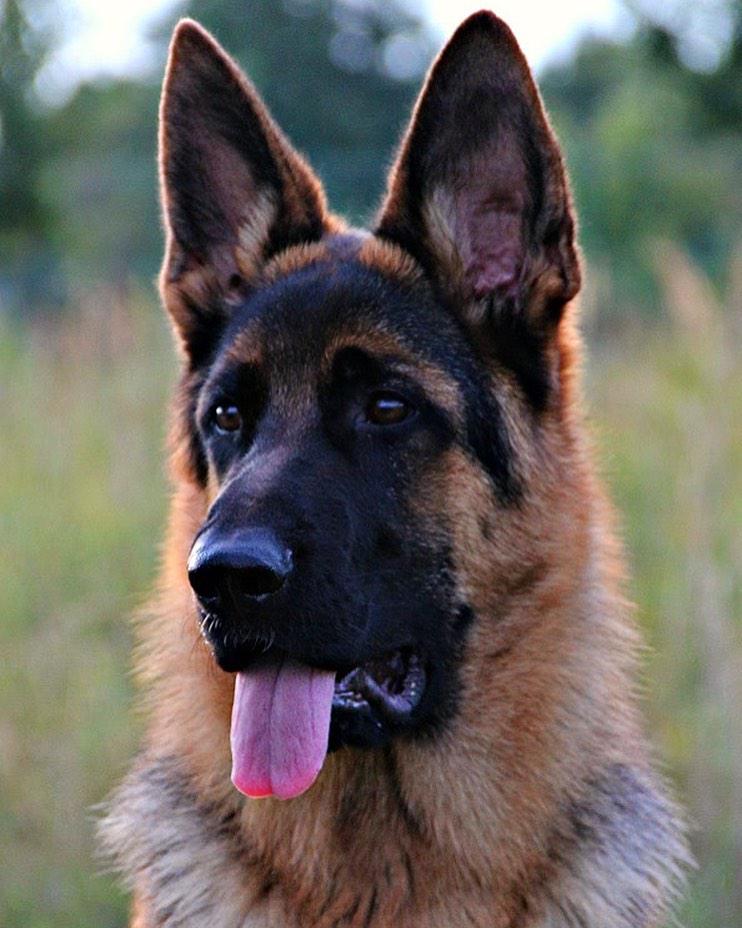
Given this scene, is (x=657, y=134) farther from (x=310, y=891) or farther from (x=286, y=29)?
(x=310, y=891)

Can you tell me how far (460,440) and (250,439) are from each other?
49 cm

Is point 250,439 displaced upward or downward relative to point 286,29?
downward

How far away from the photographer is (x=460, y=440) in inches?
126

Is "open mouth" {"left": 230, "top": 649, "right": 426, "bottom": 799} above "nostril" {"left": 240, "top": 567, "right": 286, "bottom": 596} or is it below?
below

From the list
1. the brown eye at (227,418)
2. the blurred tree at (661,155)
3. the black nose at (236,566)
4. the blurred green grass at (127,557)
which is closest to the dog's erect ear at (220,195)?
the brown eye at (227,418)

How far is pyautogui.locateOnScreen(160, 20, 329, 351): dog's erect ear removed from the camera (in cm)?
349

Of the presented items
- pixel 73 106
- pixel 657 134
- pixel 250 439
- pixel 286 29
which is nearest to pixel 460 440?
pixel 250 439

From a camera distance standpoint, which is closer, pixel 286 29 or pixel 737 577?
pixel 737 577

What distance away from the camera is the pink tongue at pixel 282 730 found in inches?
114

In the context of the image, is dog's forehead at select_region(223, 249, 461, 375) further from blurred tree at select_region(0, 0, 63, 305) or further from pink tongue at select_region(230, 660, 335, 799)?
blurred tree at select_region(0, 0, 63, 305)

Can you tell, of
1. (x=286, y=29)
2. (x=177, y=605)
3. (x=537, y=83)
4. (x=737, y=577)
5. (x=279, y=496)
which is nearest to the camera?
(x=279, y=496)

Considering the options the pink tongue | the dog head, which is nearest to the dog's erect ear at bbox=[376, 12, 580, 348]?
the dog head

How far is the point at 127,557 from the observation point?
6.21 m

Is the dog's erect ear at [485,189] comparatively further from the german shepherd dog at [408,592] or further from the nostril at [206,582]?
the nostril at [206,582]
